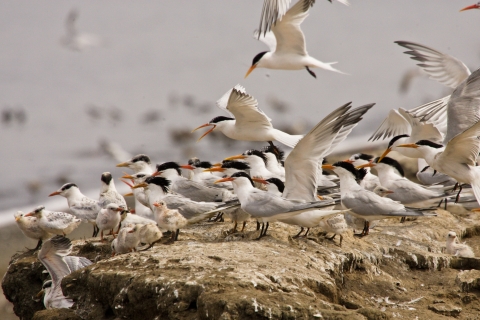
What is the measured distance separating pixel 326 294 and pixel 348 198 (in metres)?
1.84

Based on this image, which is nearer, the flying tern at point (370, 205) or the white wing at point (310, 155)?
the white wing at point (310, 155)

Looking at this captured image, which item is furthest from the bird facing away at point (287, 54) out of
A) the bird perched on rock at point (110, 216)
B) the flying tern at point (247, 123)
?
the bird perched on rock at point (110, 216)

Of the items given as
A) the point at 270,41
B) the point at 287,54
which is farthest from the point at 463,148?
the point at 270,41

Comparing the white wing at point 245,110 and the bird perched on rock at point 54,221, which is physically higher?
the white wing at point 245,110

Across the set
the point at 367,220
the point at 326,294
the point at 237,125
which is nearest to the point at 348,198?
the point at 367,220

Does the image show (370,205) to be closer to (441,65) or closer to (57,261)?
(57,261)

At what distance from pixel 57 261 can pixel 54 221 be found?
0.89 metres

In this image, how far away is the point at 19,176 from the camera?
1416 centimetres

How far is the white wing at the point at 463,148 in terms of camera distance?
6223mm

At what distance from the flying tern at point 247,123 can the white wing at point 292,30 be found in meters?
0.79

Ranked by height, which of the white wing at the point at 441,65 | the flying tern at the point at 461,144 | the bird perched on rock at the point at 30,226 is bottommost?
the bird perched on rock at the point at 30,226

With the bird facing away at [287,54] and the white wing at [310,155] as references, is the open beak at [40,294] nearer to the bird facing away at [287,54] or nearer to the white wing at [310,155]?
the white wing at [310,155]

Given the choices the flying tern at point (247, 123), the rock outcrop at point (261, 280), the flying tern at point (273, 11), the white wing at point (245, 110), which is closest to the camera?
the rock outcrop at point (261, 280)

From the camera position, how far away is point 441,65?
9617 millimetres
